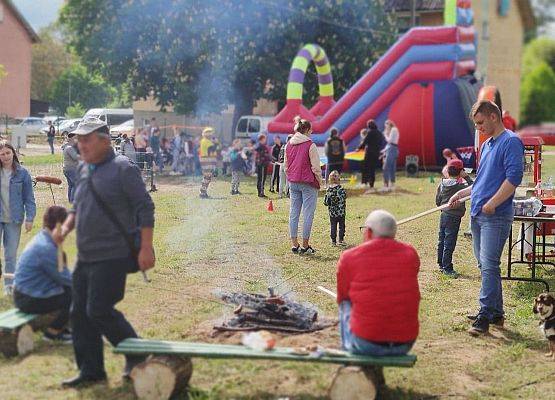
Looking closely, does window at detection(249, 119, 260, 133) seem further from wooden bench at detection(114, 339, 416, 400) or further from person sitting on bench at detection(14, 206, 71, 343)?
wooden bench at detection(114, 339, 416, 400)

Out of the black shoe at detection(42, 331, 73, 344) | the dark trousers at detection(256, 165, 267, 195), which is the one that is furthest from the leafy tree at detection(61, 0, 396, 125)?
the black shoe at detection(42, 331, 73, 344)

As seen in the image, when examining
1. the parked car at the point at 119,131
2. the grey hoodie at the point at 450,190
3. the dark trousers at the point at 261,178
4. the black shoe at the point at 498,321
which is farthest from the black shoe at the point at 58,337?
the dark trousers at the point at 261,178

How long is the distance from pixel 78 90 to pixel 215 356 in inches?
322

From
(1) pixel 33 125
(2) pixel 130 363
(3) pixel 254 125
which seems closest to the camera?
(2) pixel 130 363

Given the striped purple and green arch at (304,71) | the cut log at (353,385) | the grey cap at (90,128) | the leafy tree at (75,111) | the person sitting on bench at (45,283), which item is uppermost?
the striped purple and green arch at (304,71)

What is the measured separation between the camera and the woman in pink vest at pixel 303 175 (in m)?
11.5

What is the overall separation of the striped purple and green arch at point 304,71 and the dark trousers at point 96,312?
68.9 feet

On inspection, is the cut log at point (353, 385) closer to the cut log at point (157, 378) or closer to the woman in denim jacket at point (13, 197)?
the cut log at point (157, 378)

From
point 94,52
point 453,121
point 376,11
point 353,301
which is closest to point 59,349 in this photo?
point 353,301

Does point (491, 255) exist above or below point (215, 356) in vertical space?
above

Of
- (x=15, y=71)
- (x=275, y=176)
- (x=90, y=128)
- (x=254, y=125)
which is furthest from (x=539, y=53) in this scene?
(x=254, y=125)

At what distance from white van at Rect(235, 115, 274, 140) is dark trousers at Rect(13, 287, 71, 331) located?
77.1 ft

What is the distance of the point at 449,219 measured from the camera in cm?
1077

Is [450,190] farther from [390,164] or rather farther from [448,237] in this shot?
[390,164]
